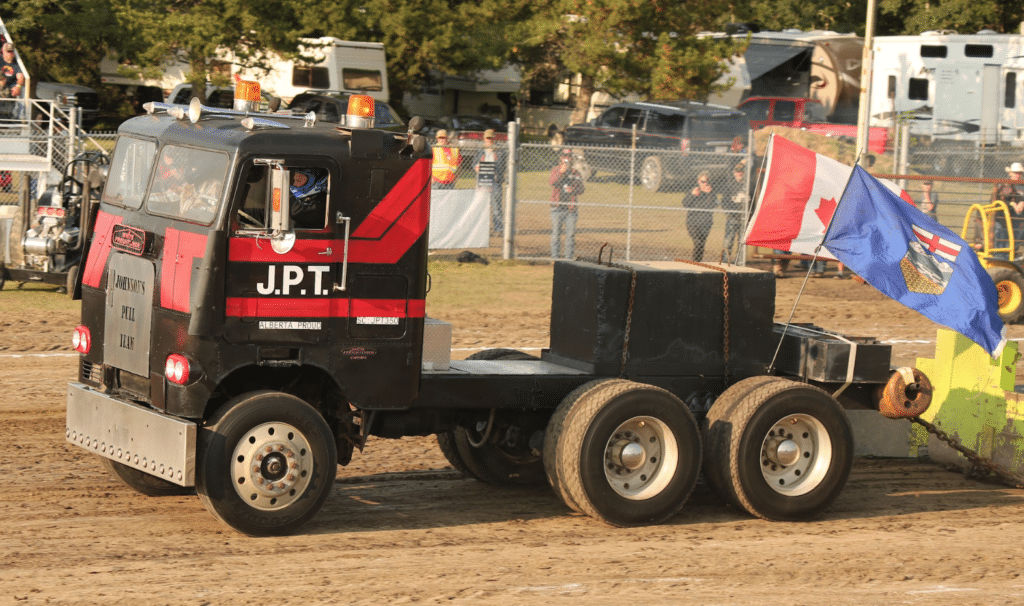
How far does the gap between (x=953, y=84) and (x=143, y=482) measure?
99.2ft

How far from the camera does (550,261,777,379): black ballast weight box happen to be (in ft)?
26.9

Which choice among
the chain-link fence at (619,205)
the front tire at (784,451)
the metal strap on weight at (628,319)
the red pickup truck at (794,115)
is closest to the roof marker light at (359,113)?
the metal strap on weight at (628,319)

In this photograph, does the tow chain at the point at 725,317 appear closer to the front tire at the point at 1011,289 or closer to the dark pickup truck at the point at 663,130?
the front tire at the point at 1011,289

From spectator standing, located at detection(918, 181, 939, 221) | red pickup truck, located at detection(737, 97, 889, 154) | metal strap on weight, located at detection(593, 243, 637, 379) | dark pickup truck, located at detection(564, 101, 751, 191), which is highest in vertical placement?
red pickup truck, located at detection(737, 97, 889, 154)

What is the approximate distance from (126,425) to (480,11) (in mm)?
30897

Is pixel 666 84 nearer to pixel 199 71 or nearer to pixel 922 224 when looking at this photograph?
pixel 199 71

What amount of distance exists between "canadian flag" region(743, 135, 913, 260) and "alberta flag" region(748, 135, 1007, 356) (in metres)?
0.01

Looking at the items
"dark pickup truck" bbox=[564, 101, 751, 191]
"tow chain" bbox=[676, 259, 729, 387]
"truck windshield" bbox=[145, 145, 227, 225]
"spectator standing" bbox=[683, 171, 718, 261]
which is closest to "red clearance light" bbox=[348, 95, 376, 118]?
"truck windshield" bbox=[145, 145, 227, 225]

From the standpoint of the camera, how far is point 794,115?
112 ft

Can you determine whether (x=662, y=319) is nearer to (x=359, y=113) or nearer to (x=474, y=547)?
(x=474, y=547)

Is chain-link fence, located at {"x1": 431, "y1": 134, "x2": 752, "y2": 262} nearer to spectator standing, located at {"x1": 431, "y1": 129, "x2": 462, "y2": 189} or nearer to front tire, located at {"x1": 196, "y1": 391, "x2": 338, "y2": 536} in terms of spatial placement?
spectator standing, located at {"x1": 431, "y1": 129, "x2": 462, "y2": 189}

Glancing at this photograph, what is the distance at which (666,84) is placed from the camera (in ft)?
111

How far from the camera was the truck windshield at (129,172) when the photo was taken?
762 cm

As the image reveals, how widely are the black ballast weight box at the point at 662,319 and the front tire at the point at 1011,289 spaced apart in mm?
10277
